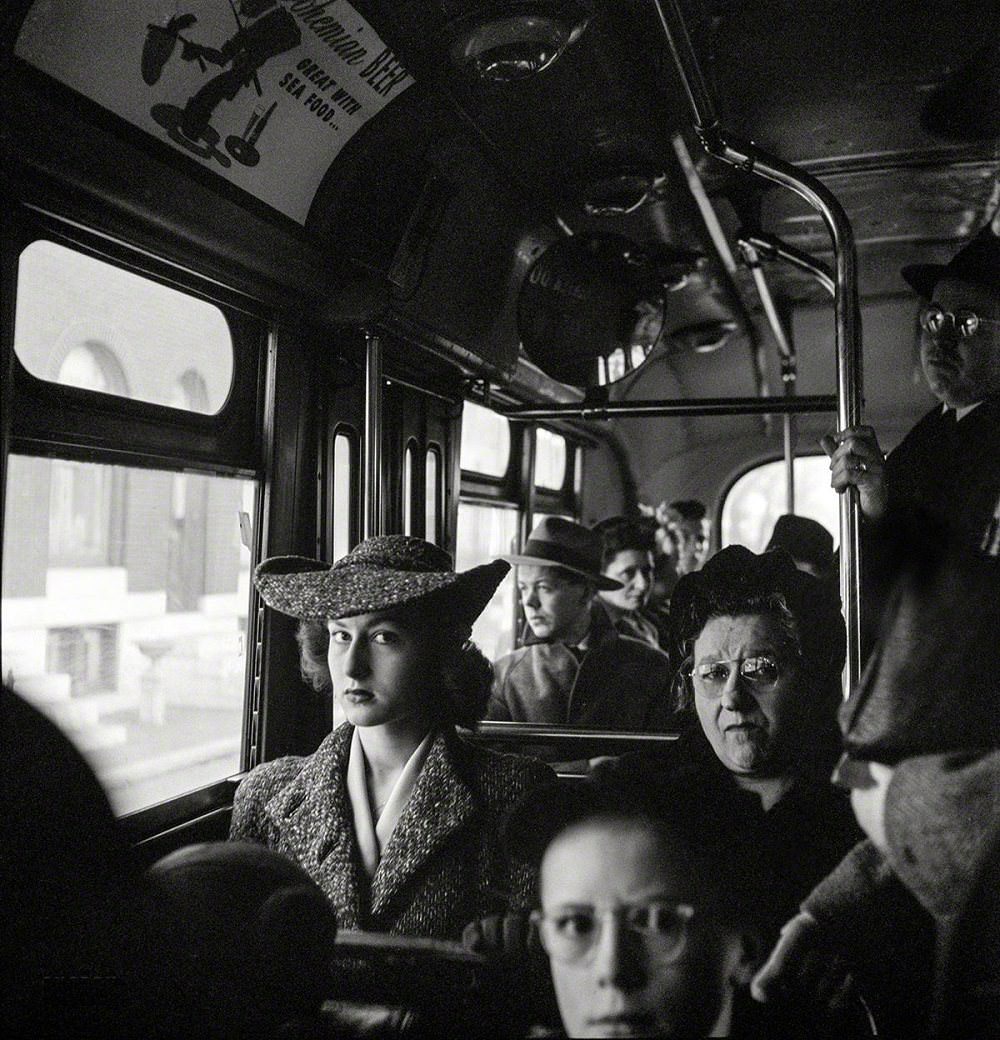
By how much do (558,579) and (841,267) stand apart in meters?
0.78

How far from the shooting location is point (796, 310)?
125 inches

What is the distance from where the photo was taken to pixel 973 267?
104 cm

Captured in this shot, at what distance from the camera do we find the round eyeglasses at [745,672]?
3.51 ft

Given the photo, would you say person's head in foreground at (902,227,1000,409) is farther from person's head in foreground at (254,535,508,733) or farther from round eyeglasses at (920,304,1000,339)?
person's head in foreground at (254,535,508,733)

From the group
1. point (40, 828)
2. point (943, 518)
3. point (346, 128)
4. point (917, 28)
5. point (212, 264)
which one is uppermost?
point (917, 28)

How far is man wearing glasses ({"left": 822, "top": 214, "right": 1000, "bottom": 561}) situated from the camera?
90cm

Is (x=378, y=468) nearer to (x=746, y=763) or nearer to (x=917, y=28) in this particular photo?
(x=746, y=763)

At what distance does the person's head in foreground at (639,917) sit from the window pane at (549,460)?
1.00 metres

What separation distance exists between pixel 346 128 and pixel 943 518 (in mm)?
1269

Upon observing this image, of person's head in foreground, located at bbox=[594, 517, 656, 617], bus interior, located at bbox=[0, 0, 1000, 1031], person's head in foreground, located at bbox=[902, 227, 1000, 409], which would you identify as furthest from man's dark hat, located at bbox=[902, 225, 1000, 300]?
person's head in foreground, located at bbox=[594, 517, 656, 617]

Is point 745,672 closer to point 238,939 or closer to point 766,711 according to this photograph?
point 766,711

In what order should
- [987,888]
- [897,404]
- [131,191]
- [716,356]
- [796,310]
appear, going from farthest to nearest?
[716,356], [796,310], [897,404], [131,191], [987,888]

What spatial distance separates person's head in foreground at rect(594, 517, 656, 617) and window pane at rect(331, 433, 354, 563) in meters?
2.11

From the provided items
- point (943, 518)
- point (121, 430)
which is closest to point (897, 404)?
point (943, 518)
